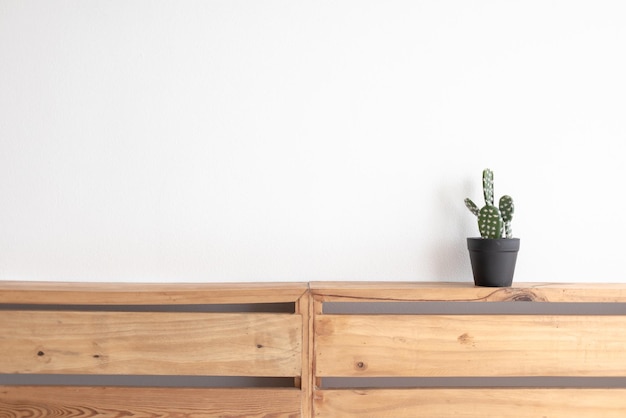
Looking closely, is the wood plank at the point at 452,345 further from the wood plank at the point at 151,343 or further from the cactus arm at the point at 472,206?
the cactus arm at the point at 472,206

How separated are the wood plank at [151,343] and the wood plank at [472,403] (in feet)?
0.42

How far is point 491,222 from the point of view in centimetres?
132

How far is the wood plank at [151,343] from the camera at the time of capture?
1.28 metres

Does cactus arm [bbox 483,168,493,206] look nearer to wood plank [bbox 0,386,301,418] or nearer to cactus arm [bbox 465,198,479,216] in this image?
cactus arm [bbox 465,198,479,216]

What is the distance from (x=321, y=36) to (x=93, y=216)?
70 cm

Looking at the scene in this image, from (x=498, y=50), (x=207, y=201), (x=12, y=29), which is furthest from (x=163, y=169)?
(x=498, y=50)

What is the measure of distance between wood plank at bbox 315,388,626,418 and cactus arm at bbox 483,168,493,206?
0.41 m

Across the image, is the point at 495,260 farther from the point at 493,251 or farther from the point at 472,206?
the point at 472,206

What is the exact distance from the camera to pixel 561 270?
148cm

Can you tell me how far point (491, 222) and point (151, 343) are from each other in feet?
2.53

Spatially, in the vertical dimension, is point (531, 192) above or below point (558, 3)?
below

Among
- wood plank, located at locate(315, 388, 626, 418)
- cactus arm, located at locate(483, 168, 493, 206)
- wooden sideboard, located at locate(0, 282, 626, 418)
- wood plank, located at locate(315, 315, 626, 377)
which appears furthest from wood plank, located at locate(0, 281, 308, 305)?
cactus arm, located at locate(483, 168, 493, 206)

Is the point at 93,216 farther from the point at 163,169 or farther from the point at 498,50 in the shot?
the point at 498,50

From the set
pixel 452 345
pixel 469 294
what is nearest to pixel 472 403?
pixel 452 345
